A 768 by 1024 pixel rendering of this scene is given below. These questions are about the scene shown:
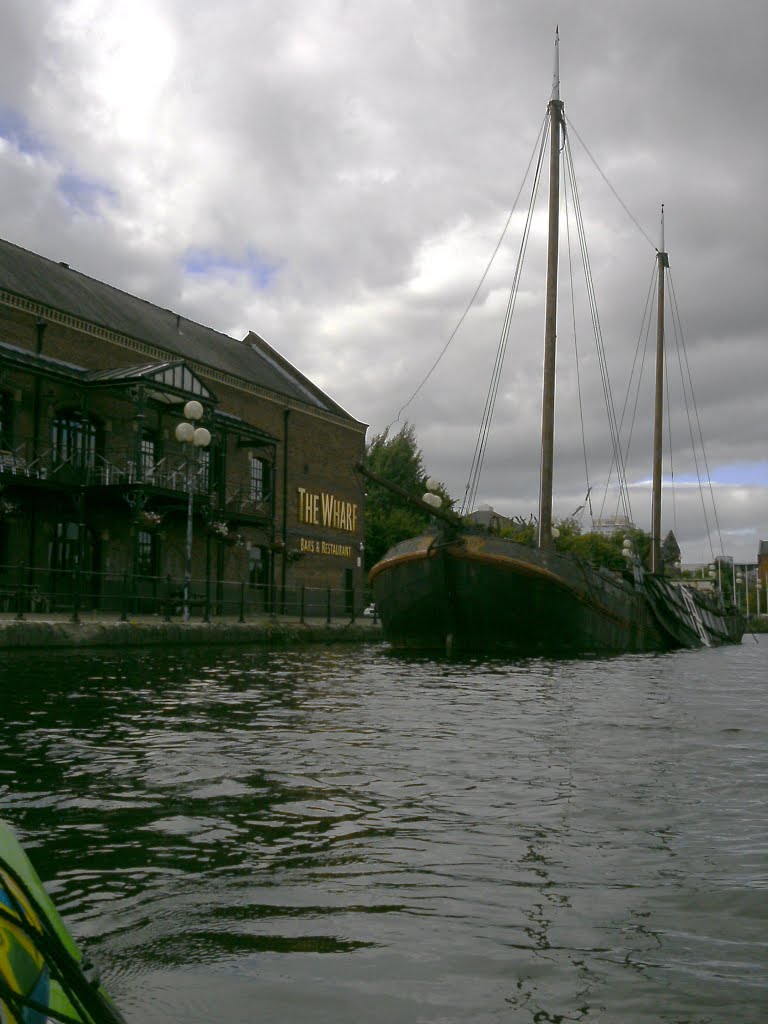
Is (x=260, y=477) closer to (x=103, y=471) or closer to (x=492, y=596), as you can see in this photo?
(x=103, y=471)

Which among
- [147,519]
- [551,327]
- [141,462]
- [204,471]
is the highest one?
[551,327]

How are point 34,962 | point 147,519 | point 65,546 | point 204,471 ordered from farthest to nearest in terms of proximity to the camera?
point 204,471
point 65,546
point 147,519
point 34,962

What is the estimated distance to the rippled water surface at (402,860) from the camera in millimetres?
2705

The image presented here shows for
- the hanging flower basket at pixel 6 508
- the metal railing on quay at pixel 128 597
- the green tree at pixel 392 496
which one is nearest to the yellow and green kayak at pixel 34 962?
the metal railing on quay at pixel 128 597

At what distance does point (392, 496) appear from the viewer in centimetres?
5934

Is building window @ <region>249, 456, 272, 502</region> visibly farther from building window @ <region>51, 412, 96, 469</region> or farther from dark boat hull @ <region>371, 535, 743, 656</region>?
dark boat hull @ <region>371, 535, 743, 656</region>

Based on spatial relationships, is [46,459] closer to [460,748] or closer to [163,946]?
[460,748]

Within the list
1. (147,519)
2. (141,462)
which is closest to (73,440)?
(141,462)

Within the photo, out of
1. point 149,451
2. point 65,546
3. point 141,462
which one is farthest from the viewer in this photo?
point 149,451

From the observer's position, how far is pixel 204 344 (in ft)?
120

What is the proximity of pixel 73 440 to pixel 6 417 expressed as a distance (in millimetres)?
2431

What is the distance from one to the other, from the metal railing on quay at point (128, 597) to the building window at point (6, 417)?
10.4 feet

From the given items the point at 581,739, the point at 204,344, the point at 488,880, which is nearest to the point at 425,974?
the point at 488,880

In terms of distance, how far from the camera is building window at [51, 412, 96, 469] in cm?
2583
